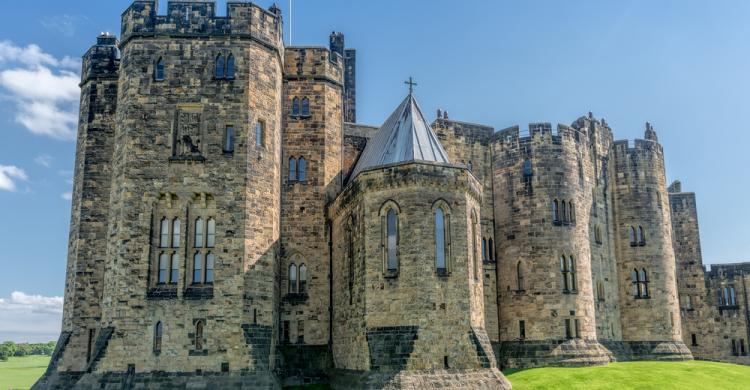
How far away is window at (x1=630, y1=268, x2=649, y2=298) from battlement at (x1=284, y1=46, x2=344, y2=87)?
80.4 feet

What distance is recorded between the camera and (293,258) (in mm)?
34625

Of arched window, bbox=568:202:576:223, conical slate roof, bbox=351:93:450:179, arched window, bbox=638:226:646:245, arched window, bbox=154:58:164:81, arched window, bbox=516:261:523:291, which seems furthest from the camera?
arched window, bbox=638:226:646:245

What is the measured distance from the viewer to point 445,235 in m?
28.9

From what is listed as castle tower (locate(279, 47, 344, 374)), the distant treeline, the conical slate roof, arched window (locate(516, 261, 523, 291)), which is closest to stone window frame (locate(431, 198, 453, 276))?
the conical slate roof

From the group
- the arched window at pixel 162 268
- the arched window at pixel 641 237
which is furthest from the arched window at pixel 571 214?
the arched window at pixel 162 268

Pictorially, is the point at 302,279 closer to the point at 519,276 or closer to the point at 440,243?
the point at 440,243

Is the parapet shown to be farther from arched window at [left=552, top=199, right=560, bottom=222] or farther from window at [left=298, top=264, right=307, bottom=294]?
arched window at [left=552, top=199, right=560, bottom=222]

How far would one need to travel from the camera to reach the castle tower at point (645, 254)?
1709 inches

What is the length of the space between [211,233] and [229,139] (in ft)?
15.1

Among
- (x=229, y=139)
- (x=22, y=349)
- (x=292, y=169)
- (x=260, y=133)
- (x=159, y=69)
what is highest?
(x=159, y=69)

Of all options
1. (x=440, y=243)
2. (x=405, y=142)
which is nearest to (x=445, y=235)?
(x=440, y=243)

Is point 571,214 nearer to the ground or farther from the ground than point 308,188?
nearer to the ground

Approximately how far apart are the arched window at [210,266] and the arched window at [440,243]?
10.2 metres

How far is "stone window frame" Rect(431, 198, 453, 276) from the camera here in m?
28.3
